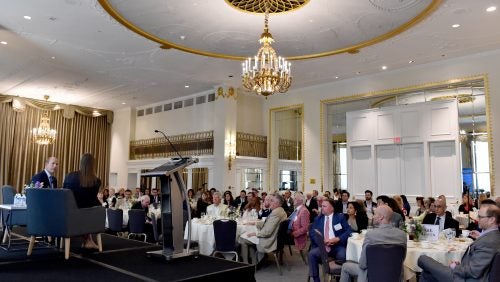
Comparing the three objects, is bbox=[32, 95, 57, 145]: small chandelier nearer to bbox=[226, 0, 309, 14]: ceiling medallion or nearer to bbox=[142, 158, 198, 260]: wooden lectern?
bbox=[226, 0, 309, 14]: ceiling medallion

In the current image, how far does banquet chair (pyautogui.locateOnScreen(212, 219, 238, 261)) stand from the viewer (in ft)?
Result: 18.9

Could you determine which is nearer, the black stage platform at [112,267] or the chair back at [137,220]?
the black stage platform at [112,267]

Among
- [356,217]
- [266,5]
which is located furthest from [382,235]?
[266,5]

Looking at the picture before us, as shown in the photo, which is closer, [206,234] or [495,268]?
[495,268]

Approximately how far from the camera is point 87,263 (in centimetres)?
394

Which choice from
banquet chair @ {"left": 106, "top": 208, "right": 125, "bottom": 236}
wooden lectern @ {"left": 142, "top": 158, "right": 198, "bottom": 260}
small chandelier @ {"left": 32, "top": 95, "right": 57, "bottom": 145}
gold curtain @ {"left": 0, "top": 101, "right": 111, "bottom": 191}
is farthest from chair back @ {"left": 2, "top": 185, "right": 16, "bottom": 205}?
gold curtain @ {"left": 0, "top": 101, "right": 111, "bottom": 191}

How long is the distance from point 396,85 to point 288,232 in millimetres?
6201

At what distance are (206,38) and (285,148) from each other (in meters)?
6.35

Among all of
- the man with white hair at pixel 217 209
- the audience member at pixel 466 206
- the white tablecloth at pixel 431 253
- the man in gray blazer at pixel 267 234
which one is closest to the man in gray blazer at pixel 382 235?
the white tablecloth at pixel 431 253

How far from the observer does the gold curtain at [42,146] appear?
46.3 ft

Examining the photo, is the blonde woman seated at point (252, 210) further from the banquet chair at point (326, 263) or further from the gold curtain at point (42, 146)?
the gold curtain at point (42, 146)

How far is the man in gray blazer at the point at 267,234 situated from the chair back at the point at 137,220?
80.7 inches

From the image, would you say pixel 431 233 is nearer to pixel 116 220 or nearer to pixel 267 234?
pixel 267 234

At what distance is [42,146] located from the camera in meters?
15.0
